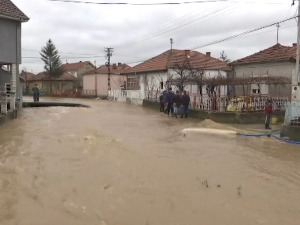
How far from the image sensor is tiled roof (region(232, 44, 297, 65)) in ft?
80.3

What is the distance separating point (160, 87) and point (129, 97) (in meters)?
6.28

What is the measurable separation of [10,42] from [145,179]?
15366 mm

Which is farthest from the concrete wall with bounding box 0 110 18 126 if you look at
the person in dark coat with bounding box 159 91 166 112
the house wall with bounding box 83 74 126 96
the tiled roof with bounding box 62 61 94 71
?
the tiled roof with bounding box 62 61 94 71

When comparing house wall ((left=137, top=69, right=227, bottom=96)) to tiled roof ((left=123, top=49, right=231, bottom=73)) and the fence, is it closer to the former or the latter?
tiled roof ((left=123, top=49, right=231, bottom=73))

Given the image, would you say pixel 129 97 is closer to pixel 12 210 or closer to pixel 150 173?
pixel 150 173

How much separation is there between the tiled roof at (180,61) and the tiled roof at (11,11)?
12.8m

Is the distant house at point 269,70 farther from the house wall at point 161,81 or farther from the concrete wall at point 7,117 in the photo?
the concrete wall at point 7,117

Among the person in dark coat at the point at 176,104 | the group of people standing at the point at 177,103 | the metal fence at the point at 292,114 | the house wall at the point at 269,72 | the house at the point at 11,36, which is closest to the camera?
the metal fence at the point at 292,114

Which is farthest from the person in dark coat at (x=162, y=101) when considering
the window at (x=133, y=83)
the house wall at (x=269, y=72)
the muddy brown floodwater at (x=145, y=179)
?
the window at (x=133, y=83)

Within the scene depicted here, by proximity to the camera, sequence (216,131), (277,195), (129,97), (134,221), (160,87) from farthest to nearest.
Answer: (129,97) → (160,87) → (216,131) → (277,195) → (134,221)

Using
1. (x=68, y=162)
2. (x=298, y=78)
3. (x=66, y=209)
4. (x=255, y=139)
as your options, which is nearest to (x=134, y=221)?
(x=66, y=209)

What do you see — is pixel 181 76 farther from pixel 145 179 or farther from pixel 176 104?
pixel 145 179

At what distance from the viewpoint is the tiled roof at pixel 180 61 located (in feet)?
107

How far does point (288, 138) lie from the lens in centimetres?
1444
